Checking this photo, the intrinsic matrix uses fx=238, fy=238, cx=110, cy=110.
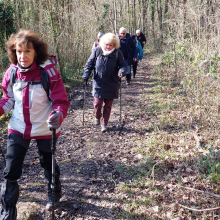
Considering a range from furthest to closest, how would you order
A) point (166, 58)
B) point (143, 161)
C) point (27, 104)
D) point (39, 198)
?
1. point (166, 58)
2. point (143, 161)
3. point (39, 198)
4. point (27, 104)

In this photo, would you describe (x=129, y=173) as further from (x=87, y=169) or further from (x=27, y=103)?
(x=27, y=103)

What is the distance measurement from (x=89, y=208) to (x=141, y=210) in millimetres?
719

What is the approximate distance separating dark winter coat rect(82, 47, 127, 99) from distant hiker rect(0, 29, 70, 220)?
2583 mm

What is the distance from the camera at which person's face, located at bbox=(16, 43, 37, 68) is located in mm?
2561

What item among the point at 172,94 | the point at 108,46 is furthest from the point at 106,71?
the point at 172,94

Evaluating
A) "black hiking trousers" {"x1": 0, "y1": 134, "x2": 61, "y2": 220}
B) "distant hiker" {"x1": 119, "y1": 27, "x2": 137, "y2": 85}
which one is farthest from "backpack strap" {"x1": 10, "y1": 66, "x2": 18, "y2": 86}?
"distant hiker" {"x1": 119, "y1": 27, "x2": 137, "y2": 85}

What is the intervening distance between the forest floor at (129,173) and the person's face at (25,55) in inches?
76.3

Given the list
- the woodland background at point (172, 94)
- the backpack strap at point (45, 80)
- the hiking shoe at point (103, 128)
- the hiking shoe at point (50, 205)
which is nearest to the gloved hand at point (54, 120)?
the backpack strap at point (45, 80)

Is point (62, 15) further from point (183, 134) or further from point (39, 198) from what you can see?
point (39, 198)

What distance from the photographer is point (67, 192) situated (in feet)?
11.9

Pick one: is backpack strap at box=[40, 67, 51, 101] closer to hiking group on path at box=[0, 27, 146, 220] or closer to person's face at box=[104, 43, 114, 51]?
hiking group on path at box=[0, 27, 146, 220]

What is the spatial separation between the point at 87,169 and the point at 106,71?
217 cm

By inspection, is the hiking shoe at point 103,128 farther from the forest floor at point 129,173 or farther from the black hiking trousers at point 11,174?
the black hiking trousers at point 11,174

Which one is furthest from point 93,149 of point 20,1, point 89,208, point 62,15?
point 20,1
